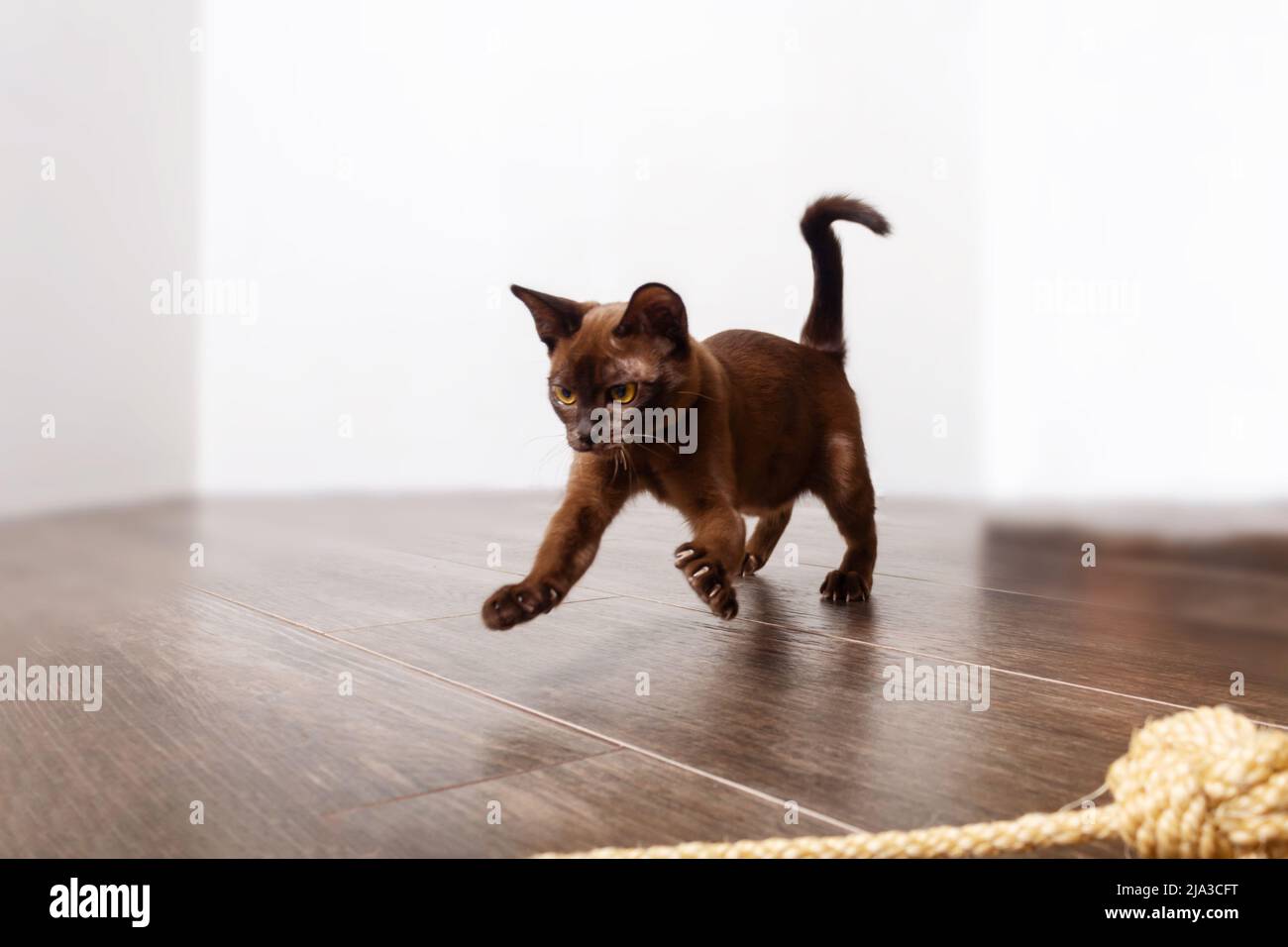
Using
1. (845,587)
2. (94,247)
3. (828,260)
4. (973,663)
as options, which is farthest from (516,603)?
(94,247)

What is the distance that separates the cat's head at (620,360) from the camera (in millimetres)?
1467

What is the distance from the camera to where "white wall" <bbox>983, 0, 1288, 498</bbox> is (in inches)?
110

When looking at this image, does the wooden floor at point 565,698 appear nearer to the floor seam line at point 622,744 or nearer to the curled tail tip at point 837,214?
the floor seam line at point 622,744

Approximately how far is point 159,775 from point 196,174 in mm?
3758

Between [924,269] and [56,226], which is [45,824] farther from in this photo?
[924,269]

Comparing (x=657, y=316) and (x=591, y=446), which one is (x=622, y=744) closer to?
(x=591, y=446)

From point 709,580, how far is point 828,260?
855mm

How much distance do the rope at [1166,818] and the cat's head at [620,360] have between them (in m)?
0.80

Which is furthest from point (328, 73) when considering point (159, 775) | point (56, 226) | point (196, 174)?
point (159, 775)

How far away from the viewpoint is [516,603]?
128cm

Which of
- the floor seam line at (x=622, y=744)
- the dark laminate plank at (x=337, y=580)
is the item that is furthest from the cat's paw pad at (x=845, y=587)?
the floor seam line at (x=622, y=744)

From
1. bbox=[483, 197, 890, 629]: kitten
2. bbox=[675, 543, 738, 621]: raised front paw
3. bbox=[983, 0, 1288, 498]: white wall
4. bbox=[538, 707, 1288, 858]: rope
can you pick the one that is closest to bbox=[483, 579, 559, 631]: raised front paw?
bbox=[483, 197, 890, 629]: kitten

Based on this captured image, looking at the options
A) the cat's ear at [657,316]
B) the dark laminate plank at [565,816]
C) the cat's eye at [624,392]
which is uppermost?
the cat's ear at [657,316]

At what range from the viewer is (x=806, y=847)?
0.73 meters
